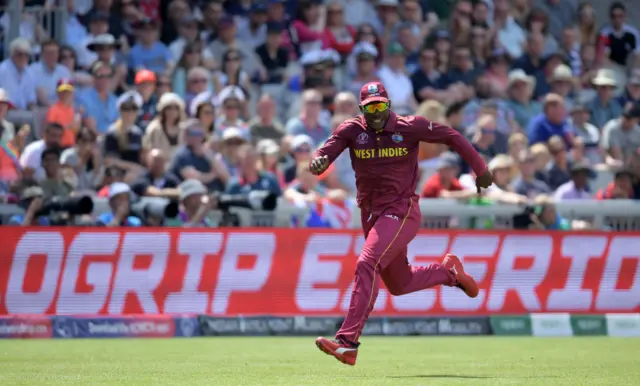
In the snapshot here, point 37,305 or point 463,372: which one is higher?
point 463,372

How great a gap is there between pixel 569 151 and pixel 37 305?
330 inches

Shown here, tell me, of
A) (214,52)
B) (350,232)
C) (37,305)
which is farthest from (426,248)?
(214,52)

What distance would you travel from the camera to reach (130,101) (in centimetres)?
1560

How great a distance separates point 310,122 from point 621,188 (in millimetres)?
4213

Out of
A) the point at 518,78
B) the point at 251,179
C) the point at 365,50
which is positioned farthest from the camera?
the point at 518,78

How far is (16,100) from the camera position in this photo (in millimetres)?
16328

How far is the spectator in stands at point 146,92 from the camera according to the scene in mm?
16422

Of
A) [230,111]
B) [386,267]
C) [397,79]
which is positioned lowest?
[230,111]

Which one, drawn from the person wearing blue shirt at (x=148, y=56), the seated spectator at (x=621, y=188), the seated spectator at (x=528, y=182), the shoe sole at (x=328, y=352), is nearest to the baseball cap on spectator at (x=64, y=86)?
the person wearing blue shirt at (x=148, y=56)

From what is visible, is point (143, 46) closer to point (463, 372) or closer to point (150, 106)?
point (150, 106)

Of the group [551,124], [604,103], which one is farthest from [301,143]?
[604,103]

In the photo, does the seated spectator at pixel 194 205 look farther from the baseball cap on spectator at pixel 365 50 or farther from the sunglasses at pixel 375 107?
the baseball cap on spectator at pixel 365 50

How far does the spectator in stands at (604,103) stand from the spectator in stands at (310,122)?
16.7 feet

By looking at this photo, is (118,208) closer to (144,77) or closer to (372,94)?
(144,77)
